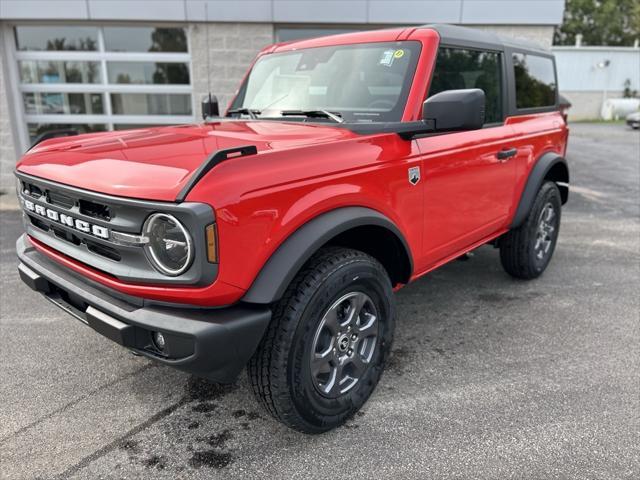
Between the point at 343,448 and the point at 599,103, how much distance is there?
Result: 3323 centimetres

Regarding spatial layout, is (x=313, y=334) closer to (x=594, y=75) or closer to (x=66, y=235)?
(x=66, y=235)

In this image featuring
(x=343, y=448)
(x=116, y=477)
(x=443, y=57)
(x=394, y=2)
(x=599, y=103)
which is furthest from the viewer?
(x=599, y=103)

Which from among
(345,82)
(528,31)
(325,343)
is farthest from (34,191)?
(528,31)

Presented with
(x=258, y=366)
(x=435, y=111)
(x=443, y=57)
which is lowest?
(x=258, y=366)

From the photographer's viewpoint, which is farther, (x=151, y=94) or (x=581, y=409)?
(x=151, y=94)

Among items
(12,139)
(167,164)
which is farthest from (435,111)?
(12,139)

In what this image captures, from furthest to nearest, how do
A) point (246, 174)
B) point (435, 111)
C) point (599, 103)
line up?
point (599, 103) → point (435, 111) → point (246, 174)

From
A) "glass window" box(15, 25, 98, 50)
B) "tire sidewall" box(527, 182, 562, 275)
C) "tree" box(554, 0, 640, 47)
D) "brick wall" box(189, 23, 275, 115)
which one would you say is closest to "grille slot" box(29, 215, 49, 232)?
"tire sidewall" box(527, 182, 562, 275)

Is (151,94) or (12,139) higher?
(151,94)

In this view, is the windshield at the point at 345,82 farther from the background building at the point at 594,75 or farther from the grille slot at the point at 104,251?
the background building at the point at 594,75

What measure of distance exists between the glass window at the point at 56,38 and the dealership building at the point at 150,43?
0.6 inches

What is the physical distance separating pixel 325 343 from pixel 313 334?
21cm

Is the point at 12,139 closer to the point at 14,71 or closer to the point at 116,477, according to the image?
the point at 14,71

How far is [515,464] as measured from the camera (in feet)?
7.26
